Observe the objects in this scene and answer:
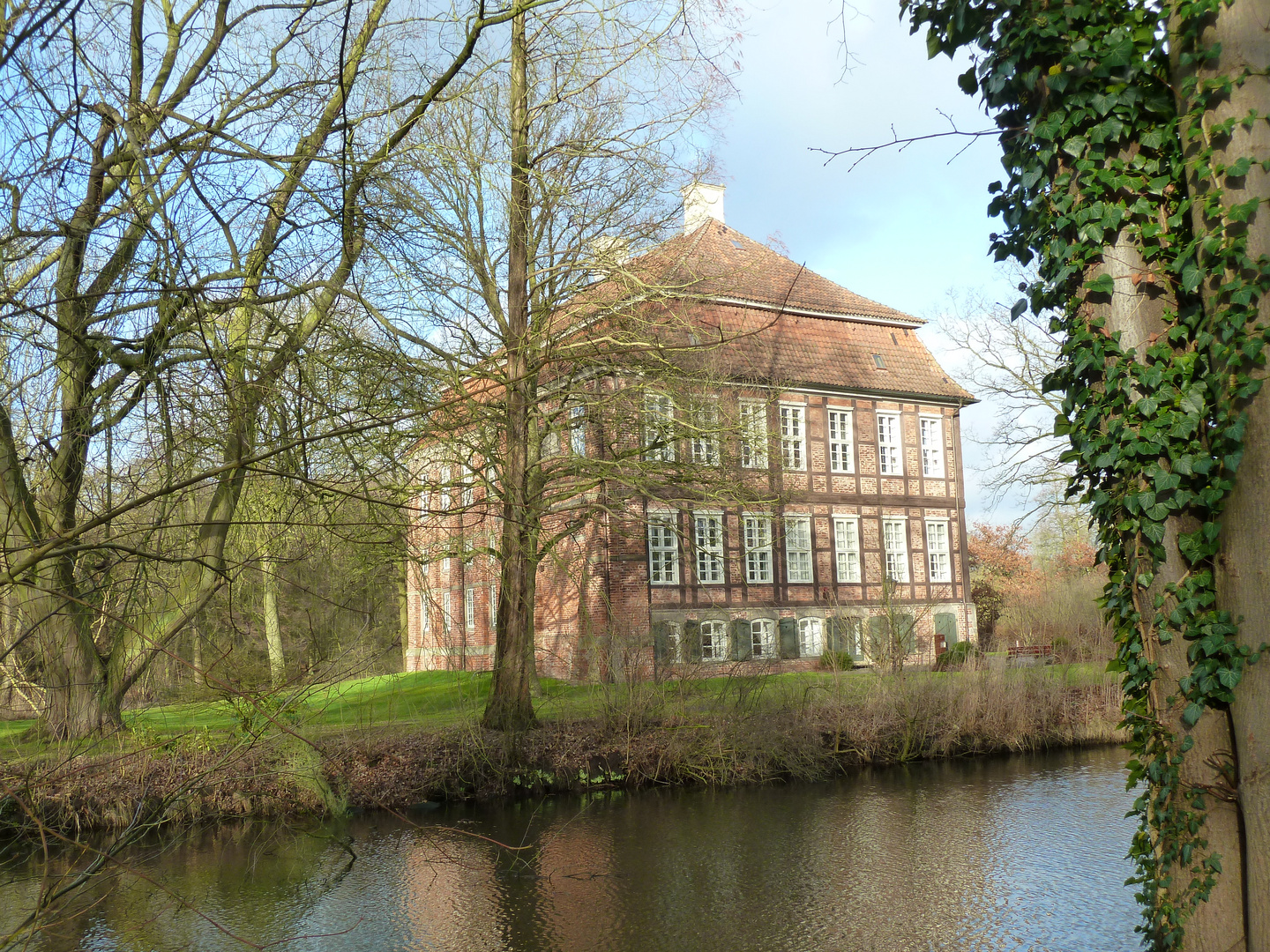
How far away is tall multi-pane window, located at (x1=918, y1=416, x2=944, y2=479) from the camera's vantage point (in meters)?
30.5

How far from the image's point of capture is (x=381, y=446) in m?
4.46

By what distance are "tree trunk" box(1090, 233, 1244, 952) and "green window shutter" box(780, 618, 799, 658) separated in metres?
22.9

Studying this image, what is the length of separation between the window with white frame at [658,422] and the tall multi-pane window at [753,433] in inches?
41.3

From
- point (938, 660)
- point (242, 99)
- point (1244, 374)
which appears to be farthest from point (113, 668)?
point (938, 660)

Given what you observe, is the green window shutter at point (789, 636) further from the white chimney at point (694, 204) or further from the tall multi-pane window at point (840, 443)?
the white chimney at point (694, 204)

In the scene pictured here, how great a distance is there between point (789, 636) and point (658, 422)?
548 inches

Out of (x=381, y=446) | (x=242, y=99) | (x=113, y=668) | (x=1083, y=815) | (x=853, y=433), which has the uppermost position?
(x=853, y=433)

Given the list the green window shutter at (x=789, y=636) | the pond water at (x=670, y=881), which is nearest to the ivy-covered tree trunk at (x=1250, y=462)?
the pond water at (x=670, y=881)

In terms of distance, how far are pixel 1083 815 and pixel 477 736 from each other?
7407 millimetres

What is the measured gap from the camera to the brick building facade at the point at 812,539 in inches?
975

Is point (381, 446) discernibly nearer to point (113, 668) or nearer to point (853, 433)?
point (113, 668)

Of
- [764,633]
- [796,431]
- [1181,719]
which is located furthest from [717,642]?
[1181,719]

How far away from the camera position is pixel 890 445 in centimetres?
3011

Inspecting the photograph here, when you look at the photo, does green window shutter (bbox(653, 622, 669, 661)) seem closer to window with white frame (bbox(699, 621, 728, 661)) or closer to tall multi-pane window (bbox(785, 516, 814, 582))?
window with white frame (bbox(699, 621, 728, 661))
